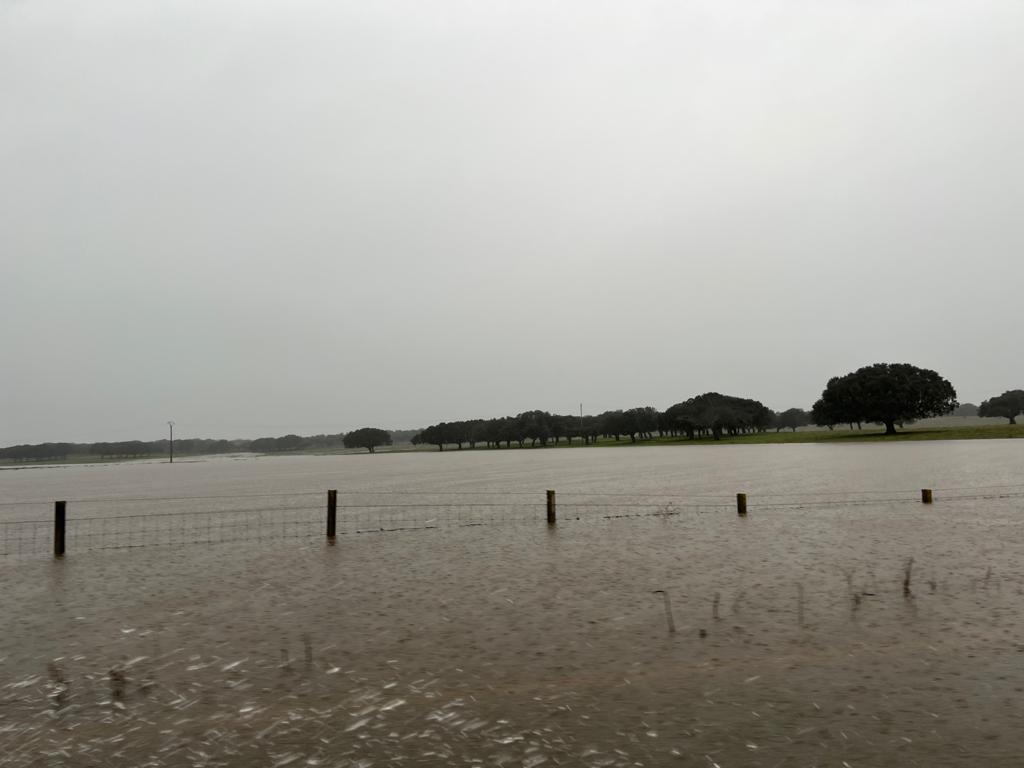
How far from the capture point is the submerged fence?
32.8m

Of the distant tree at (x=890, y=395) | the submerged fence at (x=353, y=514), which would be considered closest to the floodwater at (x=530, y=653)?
the submerged fence at (x=353, y=514)

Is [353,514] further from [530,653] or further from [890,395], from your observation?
[890,395]

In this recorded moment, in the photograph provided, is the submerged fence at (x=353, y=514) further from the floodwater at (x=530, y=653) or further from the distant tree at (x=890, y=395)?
the distant tree at (x=890, y=395)

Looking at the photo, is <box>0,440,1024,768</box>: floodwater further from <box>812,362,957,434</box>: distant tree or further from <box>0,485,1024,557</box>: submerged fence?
<box>812,362,957,434</box>: distant tree

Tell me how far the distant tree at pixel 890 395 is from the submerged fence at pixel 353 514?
10993 cm

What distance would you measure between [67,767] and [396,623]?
7564 mm

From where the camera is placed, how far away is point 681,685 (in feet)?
35.7

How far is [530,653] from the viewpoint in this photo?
A: 12.9 m

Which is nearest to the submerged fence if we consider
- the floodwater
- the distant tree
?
the floodwater

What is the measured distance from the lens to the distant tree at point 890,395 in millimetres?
145250

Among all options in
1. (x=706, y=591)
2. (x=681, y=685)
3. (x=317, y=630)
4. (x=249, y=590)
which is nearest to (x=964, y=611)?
(x=706, y=591)

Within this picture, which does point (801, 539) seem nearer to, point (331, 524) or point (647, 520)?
point (647, 520)

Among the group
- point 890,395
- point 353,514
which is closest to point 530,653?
point 353,514

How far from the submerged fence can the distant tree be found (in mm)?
109932
